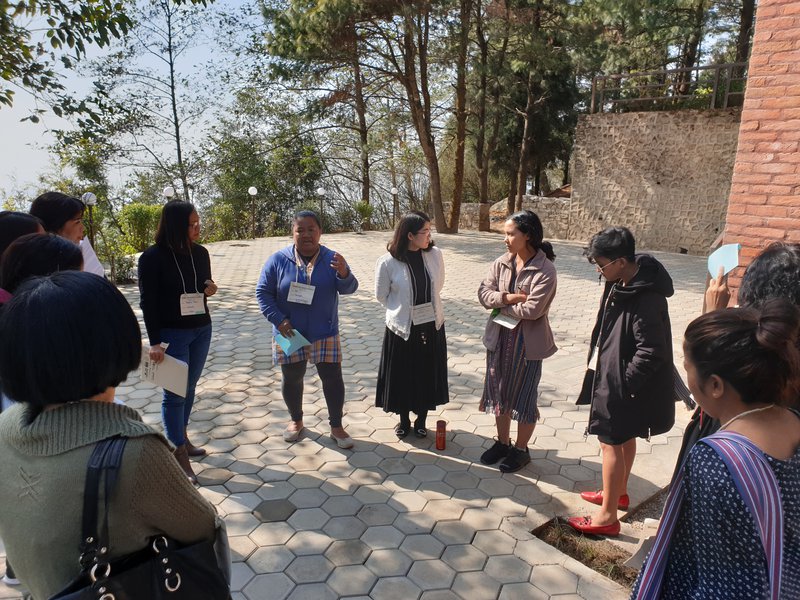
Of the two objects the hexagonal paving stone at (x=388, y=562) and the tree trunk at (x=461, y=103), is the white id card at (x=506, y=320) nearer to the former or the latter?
the hexagonal paving stone at (x=388, y=562)

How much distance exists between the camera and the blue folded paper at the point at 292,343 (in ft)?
11.6

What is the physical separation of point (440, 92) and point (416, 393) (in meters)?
20.5

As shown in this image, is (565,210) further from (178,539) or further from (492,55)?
(178,539)

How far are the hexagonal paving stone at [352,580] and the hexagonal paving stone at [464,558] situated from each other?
405 millimetres

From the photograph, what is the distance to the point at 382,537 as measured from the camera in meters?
2.92

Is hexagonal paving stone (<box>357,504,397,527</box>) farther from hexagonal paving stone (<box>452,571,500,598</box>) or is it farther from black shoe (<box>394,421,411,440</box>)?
black shoe (<box>394,421,411,440</box>)

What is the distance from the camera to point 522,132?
812 inches

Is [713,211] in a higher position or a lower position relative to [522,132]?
lower

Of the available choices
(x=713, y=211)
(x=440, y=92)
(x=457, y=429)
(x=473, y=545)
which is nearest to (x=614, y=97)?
(x=713, y=211)

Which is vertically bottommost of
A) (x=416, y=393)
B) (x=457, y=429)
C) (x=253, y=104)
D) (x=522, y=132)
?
(x=457, y=429)

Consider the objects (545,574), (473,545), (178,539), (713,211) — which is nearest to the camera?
(178,539)

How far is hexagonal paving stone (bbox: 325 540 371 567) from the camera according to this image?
273 cm

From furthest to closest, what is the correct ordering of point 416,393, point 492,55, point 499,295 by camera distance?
point 492,55, point 416,393, point 499,295

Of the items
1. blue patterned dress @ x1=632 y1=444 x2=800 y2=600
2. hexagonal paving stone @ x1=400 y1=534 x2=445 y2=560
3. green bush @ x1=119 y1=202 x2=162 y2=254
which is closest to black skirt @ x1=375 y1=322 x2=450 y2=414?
hexagonal paving stone @ x1=400 y1=534 x2=445 y2=560
